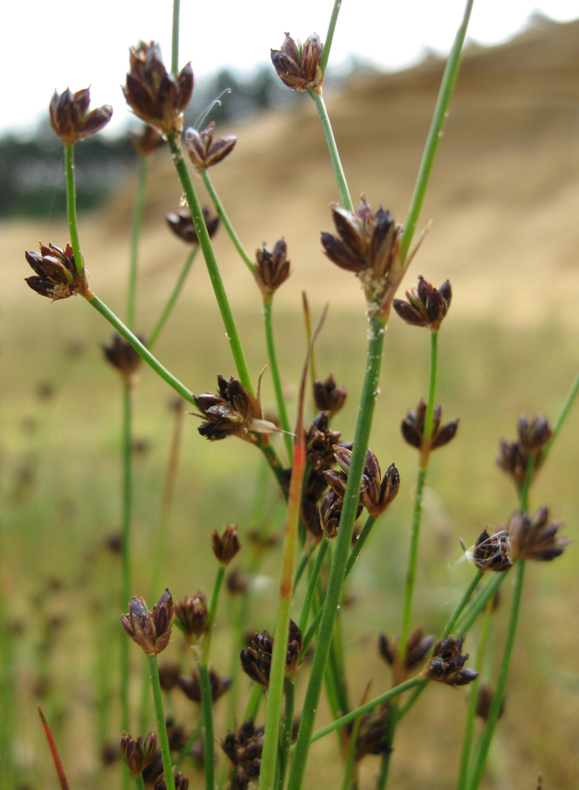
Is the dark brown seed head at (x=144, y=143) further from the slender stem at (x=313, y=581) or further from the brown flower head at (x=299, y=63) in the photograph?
the slender stem at (x=313, y=581)

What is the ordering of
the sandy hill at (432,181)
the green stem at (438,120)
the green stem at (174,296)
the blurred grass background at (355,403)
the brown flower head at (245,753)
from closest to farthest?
the green stem at (438,120), the brown flower head at (245,753), the green stem at (174,296), the blurred grass background at (355,403), the sandy hill at (432,181)

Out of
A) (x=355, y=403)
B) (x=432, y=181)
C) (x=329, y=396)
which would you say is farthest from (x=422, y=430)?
(x=432, y=181)

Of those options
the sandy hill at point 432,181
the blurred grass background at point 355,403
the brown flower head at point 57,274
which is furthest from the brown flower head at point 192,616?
the sandy hill at point 432,181

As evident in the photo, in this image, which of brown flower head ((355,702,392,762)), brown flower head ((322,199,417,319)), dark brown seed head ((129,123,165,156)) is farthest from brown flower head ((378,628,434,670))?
dark brown seed head ((129,123,165,156))

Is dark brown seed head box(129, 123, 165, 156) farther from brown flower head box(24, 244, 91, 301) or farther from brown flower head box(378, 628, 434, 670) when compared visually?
brown flower head box(378, 628, 434, 670)

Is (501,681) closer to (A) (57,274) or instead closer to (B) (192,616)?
(B) (192,616)

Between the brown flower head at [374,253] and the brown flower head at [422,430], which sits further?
the brown flower head at [422,430]
